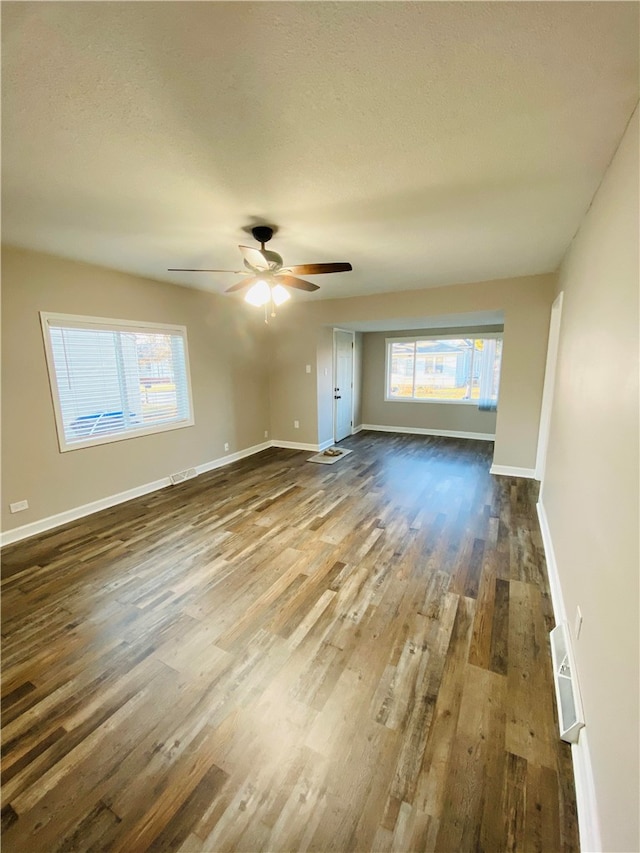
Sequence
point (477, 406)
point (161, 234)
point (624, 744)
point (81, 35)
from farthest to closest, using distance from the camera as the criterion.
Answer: point (477, 406), point (161, 234), point (81, 35), point (624, 744)

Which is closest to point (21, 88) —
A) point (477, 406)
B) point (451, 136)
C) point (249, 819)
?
point (451, 136)

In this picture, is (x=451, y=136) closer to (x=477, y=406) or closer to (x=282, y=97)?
(x=282, y=97)

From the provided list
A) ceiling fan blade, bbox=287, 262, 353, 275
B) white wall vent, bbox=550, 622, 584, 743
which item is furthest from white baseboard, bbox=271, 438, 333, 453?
white wall vent, bbox=550, 622, 584, 743

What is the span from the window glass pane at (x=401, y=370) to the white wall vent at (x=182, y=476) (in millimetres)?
4383

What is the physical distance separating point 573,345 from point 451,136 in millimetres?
1693

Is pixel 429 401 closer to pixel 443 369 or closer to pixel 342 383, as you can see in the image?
pixel 443 369

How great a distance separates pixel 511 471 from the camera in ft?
14.9

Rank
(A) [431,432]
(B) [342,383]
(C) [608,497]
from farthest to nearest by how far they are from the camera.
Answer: (A) [431,432]
(B) [342,383]
(C) [608,497]

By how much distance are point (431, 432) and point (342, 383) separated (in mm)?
2158

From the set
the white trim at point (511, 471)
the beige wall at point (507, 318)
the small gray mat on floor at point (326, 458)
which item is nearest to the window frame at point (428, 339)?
the beige wall at point (507, 318)

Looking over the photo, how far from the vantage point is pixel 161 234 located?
2.67 metres

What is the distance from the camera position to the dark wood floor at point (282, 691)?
1.16 metres

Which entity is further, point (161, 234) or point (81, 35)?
point (161, 234)

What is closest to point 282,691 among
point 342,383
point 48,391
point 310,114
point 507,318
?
point 310,114
